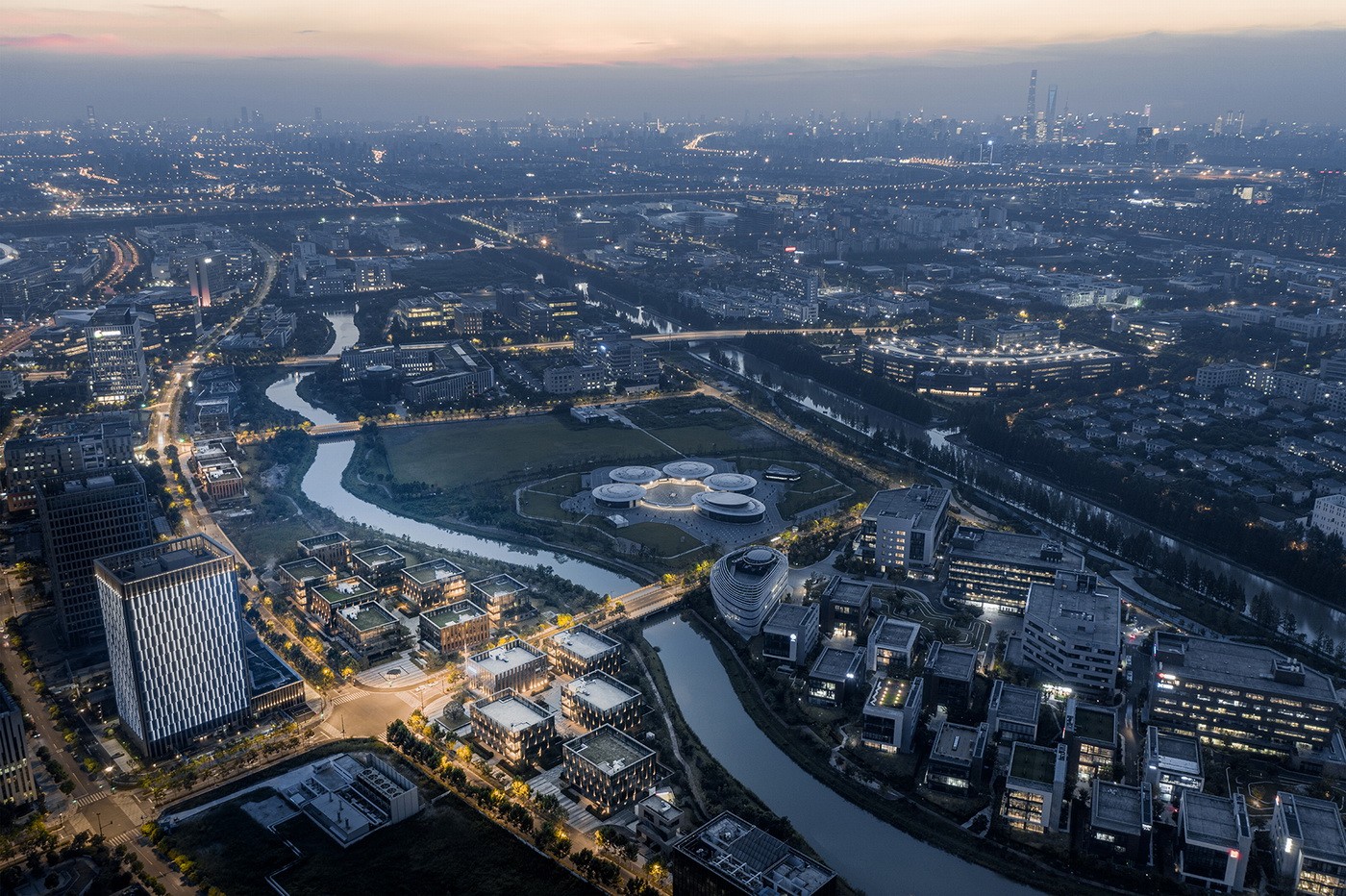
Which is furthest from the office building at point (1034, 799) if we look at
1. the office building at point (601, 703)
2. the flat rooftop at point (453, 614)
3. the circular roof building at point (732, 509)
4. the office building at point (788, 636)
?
the circular roof building at point (732, 509)

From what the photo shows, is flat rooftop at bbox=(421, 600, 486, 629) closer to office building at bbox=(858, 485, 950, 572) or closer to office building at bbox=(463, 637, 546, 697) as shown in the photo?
office building at bbox=(463, 637, 546, 697)

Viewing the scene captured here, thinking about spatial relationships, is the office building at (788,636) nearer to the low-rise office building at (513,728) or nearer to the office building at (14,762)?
the low-rise office building at (513,728)

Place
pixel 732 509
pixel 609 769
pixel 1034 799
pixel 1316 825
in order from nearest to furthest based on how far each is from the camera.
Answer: pixel 1316 825, pixel 1034 799, pixel 609 769, pixel 732 509

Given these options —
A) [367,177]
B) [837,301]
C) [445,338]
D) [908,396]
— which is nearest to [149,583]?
[908,396]

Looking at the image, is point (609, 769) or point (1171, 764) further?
point (1171, 764)

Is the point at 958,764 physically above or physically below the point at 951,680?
below

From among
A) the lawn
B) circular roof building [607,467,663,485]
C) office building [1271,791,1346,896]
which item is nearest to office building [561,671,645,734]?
office building [1271,791,1346,896]

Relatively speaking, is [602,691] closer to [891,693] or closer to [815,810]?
[815,810]

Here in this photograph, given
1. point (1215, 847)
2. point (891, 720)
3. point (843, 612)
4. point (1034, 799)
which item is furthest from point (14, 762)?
point (1215, 847)
